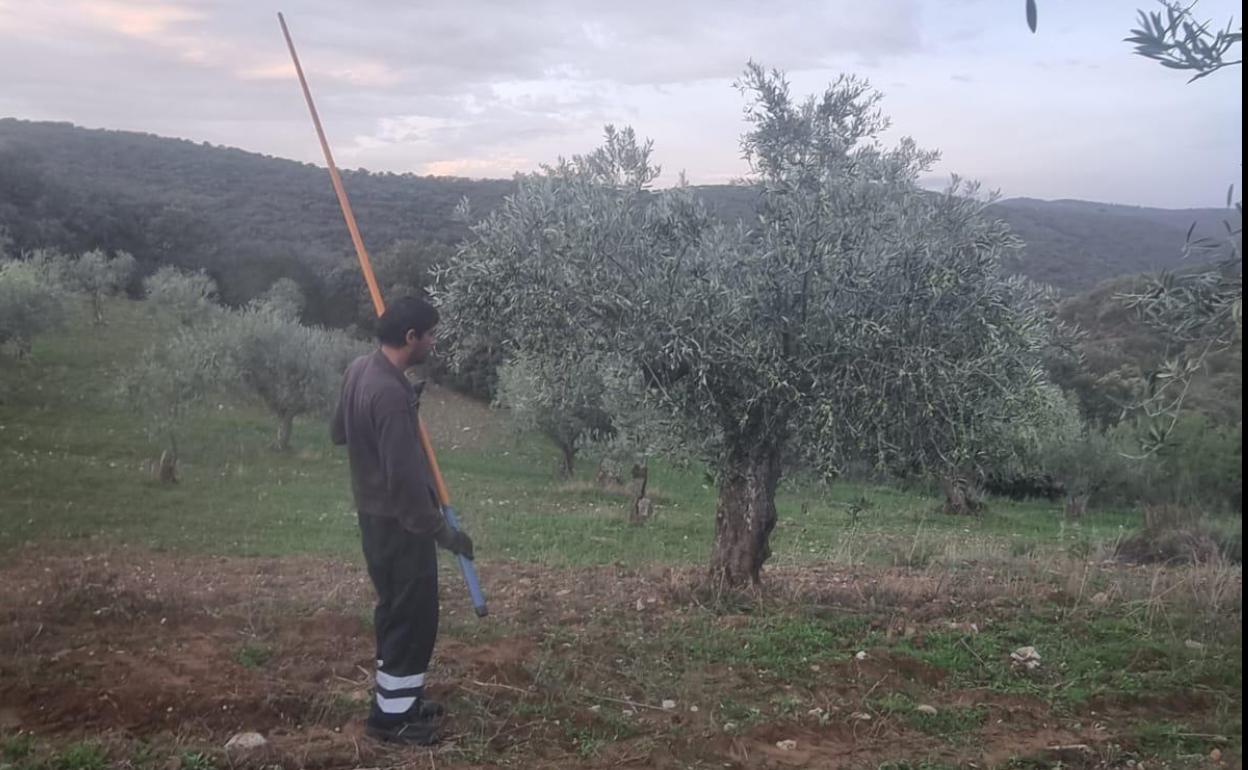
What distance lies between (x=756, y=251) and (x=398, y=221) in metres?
21.8

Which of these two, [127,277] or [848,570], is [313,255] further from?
[848,570]

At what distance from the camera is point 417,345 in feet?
17.4

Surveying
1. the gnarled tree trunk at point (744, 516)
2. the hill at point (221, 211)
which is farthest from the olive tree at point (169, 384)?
the gnarled tree trunk at point (744, 516)

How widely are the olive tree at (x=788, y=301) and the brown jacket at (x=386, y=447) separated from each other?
2.11 metres

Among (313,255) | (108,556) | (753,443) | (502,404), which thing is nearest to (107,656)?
(108,556)

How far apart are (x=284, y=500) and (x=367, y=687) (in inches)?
358

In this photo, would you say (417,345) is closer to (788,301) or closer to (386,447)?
(386,447)

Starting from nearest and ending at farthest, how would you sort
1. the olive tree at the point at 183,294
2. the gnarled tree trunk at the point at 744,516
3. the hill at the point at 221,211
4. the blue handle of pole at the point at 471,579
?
the blue handle of pole at the point at 471,579 → the gnarled tree trunk at the point at 744,516 → the olive tree at the point at 183,294 → the hill at the point at 221,211

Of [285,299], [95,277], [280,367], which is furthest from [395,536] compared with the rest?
[95,277]

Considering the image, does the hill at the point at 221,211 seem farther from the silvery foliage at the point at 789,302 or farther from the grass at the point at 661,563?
the silvery foliage at the point at 789,302

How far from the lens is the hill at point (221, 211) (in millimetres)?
25969

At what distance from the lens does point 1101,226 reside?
89.7 ft

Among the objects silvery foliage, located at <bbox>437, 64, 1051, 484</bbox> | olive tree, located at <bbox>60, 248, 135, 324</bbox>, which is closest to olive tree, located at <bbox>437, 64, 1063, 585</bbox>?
silvery foliage, located at <bbox>437, 64, 1051, 484</bbox>

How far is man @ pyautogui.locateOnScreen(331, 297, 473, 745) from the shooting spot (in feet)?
16.7
